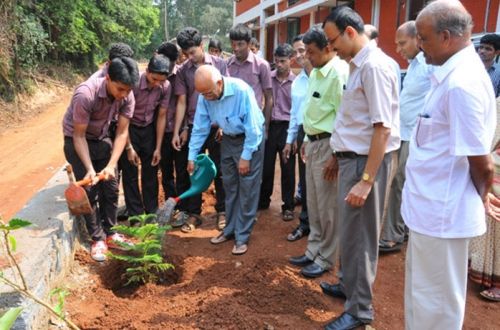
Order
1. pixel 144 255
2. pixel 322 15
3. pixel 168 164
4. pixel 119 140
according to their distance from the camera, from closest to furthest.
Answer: pixel 144 255 < pixel 119 140 < pixel 168 164 < pixel 322 15

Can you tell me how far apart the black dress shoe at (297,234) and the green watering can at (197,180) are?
0.93 m

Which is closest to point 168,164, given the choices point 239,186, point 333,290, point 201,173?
point 201,173

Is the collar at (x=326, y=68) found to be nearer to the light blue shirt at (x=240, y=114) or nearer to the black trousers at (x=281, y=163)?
the light blue shirt at (x=240, y=114)

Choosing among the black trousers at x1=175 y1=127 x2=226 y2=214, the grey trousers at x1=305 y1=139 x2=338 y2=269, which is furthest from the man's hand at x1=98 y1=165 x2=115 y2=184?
the grey trousers at x1=305 y1=139 x2=338 y2=269

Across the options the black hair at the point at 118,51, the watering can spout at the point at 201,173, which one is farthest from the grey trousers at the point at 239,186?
the black hair at the point at 118,51

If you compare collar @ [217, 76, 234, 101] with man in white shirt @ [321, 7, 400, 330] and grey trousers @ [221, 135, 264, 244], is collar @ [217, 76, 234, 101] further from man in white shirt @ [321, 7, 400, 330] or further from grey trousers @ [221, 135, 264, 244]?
man in white shirt @ [321, 7, 400, 330]

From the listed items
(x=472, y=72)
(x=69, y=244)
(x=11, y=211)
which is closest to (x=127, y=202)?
(x=69, y=244)

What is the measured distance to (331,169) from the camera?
115 inches

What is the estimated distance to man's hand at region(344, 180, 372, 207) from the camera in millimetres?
2238

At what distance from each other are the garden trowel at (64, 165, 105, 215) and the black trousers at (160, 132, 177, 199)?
1201mm

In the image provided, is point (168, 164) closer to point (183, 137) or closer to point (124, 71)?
point (183, 137)

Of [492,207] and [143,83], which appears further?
[143,83]

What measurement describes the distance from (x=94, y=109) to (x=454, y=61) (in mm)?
2541

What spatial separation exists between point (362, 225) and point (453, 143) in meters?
0.89
